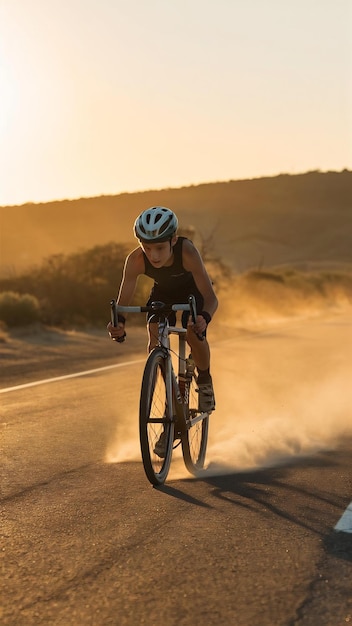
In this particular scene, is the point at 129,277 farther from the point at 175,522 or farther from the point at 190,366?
the point at 175,522

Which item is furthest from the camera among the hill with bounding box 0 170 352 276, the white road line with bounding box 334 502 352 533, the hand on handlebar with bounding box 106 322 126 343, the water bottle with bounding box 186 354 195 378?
the hill with bounding box 0 170 352 276

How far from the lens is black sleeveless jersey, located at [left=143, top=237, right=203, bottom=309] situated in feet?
22.7

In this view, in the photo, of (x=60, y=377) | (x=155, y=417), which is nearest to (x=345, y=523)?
(x=155, y=417)

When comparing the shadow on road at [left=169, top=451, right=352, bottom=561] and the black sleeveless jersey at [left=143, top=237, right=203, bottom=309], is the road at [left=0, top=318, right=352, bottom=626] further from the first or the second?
the black sleeveless jersey at [left=143, top=237, right=203, bottom=309]

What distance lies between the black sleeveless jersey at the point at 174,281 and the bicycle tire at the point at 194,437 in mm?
661

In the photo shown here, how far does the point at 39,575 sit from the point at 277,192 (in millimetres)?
154997

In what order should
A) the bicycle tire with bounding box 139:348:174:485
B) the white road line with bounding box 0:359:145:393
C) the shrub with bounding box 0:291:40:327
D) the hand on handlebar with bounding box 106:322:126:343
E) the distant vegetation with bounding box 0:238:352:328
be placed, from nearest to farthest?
the bicycle tire with bounding box 139:348:174:485, the hand on handlebar with bounding box 106:322:126:343, the white road line with bounding box 0:359:145:393, the shrub with bounding box 0:291:40:327, the distant vegetation with bounding box 0:238:352:328

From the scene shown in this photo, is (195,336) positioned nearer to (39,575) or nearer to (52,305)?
(39,575)

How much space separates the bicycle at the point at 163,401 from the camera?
6383 millimetres

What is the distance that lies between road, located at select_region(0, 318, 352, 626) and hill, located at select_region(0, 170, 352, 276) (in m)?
99.1

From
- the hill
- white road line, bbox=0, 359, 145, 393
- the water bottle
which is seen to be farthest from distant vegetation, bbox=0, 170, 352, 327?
the water bottle

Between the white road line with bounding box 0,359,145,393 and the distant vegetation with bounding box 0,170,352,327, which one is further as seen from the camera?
the distant vegetation with bounding box 0,170,352,327

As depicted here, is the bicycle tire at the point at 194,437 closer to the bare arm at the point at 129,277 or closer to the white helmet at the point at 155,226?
the bare arm at the point at 129,277

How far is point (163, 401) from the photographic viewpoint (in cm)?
677
